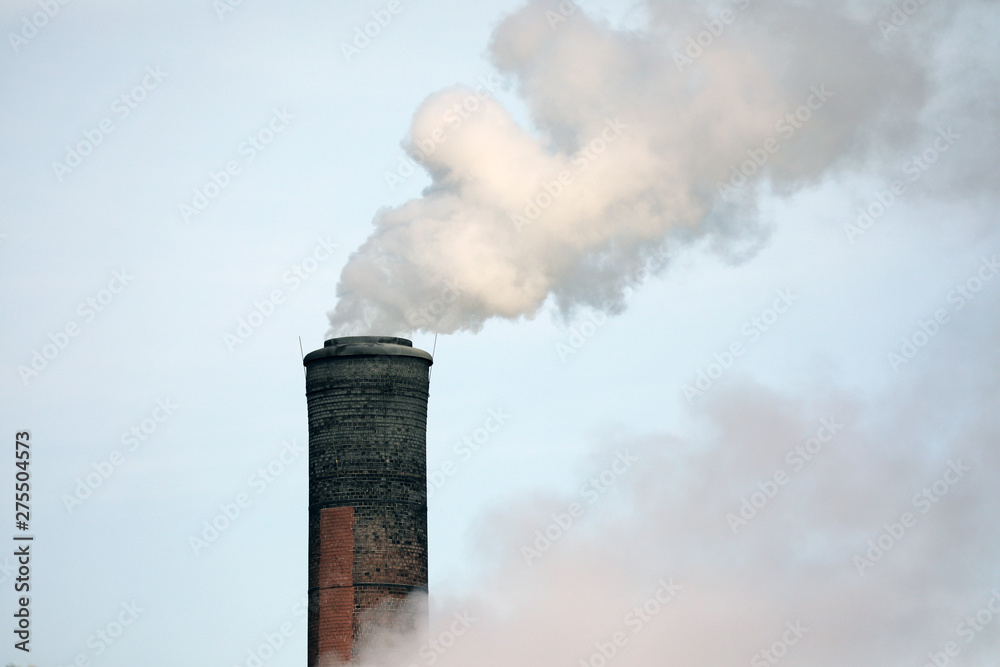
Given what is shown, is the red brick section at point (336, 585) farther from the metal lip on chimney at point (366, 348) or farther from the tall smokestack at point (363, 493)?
the metal lip on chimney at point (366, 348)

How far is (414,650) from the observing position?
39312 millimetres

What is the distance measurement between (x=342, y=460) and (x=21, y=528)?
26.8 feet

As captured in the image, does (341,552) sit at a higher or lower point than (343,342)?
lower

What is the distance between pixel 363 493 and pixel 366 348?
3.76 m

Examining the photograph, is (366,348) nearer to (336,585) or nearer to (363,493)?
(363,493)

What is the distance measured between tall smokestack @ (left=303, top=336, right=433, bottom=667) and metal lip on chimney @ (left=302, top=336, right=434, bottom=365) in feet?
0.09

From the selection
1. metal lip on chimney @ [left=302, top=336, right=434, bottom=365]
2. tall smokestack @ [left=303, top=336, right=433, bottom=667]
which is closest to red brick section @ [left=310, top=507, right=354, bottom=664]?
tall smokestack @ [left=303, top=336, right=433, bottom=667]

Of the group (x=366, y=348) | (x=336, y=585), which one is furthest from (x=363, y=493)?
(x=366, y=348)

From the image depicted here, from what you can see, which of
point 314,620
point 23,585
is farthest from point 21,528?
point 314,620

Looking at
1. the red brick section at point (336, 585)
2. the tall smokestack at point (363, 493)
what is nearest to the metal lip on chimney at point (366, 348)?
the tall smokestack at point (363, 493)

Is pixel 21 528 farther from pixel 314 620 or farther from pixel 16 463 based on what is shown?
pixel 314 620

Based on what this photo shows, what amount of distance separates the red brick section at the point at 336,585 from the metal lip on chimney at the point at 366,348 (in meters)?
4.03

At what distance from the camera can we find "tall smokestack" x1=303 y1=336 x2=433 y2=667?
39469mm

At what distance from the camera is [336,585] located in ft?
130
